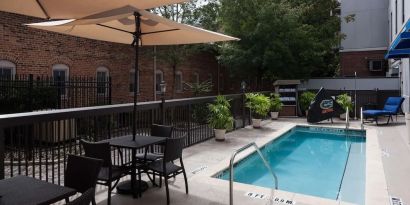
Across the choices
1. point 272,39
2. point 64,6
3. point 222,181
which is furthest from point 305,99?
point 64,6

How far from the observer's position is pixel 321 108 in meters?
12.0

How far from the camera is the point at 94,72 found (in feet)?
→ 37.3

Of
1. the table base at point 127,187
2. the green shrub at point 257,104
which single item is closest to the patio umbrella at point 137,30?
the table base at point 127,187

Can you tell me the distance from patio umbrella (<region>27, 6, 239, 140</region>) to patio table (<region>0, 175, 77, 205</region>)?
1775 millimetres

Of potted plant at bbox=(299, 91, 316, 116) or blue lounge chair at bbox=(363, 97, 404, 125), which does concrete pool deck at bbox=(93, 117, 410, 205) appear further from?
potted plant at bbox=(299, 91, 316, 116)

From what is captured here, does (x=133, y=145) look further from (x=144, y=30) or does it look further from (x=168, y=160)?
(x=144, y=30)

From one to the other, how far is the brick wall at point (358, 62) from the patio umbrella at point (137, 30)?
739 inches

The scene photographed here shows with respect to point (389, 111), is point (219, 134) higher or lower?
lower

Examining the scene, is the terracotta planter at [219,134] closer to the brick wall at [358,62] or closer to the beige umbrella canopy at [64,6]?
the beige umbrella canopy at [64,6]

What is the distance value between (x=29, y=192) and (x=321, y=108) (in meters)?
11.1

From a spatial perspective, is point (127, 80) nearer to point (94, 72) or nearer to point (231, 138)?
point (94, 72)

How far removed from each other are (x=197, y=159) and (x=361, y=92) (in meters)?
11.2

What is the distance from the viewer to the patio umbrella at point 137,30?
3.81m

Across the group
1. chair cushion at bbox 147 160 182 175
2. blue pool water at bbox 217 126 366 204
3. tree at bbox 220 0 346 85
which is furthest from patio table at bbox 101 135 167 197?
tree at bbox 220 0 346 85
